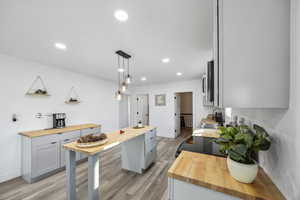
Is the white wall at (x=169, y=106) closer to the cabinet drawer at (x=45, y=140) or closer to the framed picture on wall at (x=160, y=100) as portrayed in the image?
the framed picture on wall at (x=160, y=100)

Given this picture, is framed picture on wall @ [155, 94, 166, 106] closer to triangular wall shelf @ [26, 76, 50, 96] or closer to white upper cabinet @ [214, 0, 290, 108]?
triangular wall shelf @ [26, 76, 50, 96]

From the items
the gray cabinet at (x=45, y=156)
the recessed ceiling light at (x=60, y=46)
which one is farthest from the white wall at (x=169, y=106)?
the recessed ceiling light at (x=60, y=46)

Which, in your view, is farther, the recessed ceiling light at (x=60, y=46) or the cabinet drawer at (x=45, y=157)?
the cabinet drawer at (x=45, y=157)

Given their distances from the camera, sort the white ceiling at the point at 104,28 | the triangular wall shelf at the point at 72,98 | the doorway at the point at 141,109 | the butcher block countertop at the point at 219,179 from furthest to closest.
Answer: the doorway at the point at 141,109 → the triangular wall shelf at the point at 72,98 → the white ceiling at the point at 104,28 → the butcher block countertop at the point at 219,179

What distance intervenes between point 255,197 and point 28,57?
12.8ft

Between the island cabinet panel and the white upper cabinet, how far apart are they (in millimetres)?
604

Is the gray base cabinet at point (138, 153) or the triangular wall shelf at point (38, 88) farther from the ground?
the triangular wall shelf at point (38, 88)

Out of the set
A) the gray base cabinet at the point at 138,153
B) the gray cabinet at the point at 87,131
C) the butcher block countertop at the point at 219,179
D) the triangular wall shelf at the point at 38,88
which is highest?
the triangular wall shelf at the point at 38,88

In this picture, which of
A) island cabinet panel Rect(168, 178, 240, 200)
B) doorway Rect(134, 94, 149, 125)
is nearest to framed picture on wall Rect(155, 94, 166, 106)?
doorway Rect(134, 94, 149, 125)

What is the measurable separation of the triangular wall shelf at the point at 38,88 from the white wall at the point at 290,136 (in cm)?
382

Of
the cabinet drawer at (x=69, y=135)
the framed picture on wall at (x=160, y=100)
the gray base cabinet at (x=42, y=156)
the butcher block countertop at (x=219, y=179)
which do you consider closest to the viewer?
the butcher block countertop at (x=219, y=179)

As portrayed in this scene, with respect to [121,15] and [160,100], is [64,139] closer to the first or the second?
[121,15]

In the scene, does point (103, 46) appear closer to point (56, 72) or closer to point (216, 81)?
point (216, 81)

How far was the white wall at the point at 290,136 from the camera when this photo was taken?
59 cm
